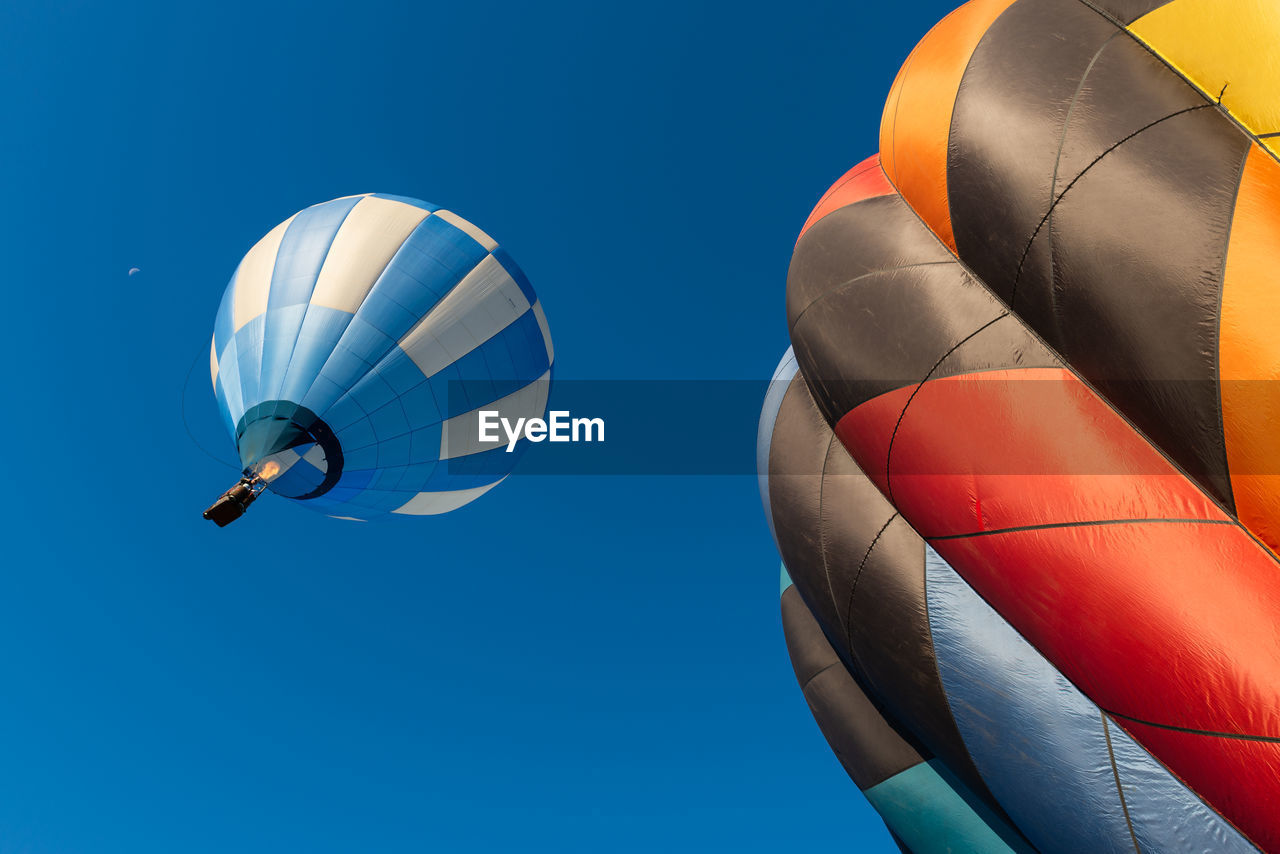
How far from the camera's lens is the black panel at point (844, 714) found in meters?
4.11

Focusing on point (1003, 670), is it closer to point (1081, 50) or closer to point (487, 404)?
point (1081, 50)

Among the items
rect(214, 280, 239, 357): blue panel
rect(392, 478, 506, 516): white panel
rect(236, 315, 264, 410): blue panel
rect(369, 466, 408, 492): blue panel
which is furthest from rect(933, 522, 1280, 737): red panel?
rect(214, 280, 239, 357): blue panel

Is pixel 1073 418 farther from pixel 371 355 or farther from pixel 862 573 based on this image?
pixel 371 355

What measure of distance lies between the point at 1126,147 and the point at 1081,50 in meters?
0.62

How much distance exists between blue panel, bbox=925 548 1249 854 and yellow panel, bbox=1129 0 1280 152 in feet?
7.51

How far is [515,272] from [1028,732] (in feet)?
30.3

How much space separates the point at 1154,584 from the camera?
7.69ft

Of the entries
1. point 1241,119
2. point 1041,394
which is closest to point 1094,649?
point 1041,394

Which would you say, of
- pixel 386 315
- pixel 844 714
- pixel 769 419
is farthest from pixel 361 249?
pixel 844 714

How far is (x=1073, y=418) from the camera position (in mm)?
2693

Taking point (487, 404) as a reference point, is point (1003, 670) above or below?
below

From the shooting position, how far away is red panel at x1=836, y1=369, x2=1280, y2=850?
225cm

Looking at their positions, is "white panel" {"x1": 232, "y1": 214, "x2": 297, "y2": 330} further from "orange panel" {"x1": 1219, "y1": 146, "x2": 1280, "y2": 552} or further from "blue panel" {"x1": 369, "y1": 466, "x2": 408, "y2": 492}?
"orange panel" {"x1": 1219, "y1": 146, "x2": 1280, "y2": 552}

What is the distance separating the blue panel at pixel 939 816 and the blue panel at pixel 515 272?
852cm
